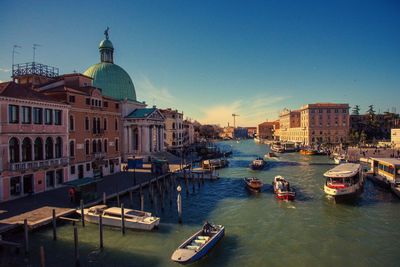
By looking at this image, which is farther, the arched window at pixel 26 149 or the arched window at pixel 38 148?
the arched window at pixel 38 148

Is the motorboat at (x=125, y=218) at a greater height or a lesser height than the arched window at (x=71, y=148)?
lesser

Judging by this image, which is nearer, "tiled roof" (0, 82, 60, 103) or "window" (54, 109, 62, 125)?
"tiled roof" (0, 82, 60, 103)

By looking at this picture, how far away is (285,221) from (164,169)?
915 inches

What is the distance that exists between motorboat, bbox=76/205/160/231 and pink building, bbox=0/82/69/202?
7.12 metres

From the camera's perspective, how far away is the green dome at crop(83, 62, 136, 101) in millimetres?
54438

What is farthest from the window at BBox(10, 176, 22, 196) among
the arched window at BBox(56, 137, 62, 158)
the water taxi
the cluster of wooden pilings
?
the water taxi

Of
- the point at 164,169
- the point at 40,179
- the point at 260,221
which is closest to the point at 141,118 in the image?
the point at 164,169

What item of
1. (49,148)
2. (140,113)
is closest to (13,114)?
(49,148)

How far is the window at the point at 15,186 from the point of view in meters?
26.0

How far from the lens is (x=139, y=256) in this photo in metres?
17.8

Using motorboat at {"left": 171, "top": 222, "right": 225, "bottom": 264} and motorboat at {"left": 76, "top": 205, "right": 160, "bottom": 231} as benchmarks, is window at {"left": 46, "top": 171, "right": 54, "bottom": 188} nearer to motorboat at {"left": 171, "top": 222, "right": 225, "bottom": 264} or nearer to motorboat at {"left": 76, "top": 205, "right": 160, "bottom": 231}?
motorboat at {"left": 76, "top": 205, "right": 160, "bottom": 231}

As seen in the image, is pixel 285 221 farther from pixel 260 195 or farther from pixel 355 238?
pixel 260 195

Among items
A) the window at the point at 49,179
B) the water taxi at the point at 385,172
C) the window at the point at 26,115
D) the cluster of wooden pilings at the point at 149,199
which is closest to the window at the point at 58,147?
the window at the point at 49,179

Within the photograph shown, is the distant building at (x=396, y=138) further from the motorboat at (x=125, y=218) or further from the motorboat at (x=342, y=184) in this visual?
the motorboat at (x=125, y=218)
